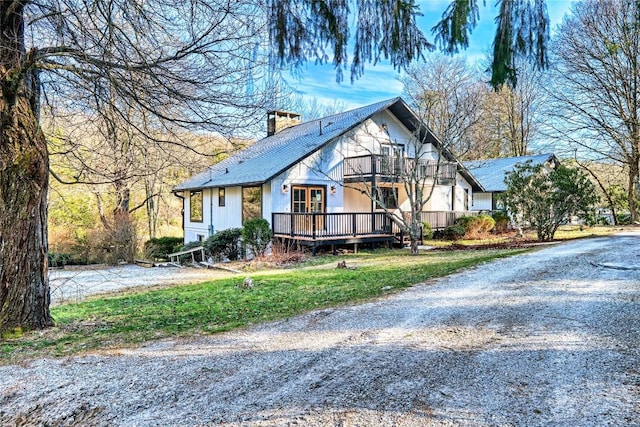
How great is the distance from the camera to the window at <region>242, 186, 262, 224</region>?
17.5 metres

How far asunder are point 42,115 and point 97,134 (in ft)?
2.90

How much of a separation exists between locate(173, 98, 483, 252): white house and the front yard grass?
225 inches

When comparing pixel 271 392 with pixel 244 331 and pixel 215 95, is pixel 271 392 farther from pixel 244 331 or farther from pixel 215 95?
pixel 215 95

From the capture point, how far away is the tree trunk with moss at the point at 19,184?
5.27 m

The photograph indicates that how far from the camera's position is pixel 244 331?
5.23 meters

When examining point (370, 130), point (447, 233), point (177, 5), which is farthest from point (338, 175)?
point (177, 5)

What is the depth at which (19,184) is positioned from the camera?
5453mm

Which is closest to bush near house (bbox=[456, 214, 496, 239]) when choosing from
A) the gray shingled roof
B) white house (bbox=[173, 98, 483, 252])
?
white house (bbox=[173, 98, 483, 252])

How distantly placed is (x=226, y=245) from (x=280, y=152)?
16.6ft

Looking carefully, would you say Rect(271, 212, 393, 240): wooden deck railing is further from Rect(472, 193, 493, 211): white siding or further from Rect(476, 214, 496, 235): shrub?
Rect(472, 193, 493, 211): white siding

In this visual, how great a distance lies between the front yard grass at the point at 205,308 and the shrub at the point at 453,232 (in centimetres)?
947

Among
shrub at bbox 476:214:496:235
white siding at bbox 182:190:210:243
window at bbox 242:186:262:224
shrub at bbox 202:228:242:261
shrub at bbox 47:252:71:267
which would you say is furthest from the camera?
white siding at bbox 182:190:210:243

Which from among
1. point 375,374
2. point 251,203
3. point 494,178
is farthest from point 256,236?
A: point 494,178

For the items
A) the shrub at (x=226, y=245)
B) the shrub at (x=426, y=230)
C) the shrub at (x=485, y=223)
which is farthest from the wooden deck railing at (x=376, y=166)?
the shrub at (x=226, y=245)
